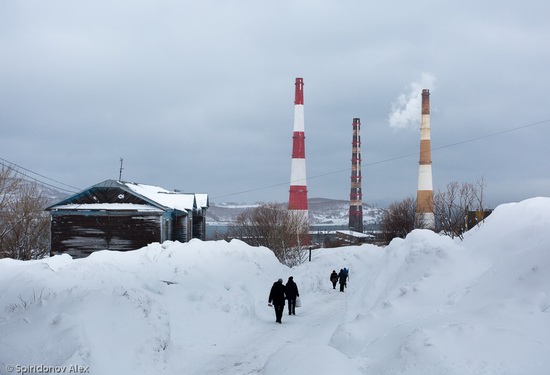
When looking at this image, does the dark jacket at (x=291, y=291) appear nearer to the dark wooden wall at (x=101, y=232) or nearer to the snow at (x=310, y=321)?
the snow at (x=310, y=321)

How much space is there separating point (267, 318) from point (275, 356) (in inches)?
313

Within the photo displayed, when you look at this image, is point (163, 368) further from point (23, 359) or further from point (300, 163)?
point (300, 163)

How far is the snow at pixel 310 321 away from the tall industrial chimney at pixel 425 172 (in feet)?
121

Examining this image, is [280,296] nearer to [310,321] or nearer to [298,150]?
[310,321]

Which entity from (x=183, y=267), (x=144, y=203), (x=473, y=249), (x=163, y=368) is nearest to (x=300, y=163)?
(x=144, y=203)

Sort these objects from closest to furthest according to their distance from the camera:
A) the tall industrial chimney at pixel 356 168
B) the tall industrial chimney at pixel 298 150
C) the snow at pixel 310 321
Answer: the snow at pixel 310 321, the tall industrial chimney at pixel 298 150, the tall industrial chimney at pixel 356 168

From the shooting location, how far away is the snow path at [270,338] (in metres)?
9.46

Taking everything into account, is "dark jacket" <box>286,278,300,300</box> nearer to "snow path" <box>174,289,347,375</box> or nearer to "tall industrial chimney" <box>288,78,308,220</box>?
"snow path" <box>174,289,347,375</box>

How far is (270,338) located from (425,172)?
43278 mm

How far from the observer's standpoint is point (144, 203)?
29.1 m

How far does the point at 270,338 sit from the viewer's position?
11.8 metres

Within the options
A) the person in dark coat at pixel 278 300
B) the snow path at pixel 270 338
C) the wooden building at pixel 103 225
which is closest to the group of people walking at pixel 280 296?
the person in dark coat at pixel 278 300

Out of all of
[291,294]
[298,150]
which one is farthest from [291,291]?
[298,150]

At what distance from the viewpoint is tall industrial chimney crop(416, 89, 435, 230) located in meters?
51.4
